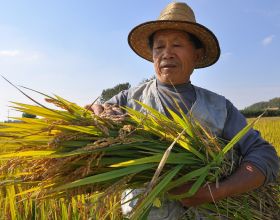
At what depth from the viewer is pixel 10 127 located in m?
1.53

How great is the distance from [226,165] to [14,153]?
0.75 meters

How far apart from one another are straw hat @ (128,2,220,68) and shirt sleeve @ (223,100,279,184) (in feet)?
1.40

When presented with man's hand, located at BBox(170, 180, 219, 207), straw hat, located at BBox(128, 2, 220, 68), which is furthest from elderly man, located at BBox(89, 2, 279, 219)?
man's hand, located at BBox(170, 180, 219, 207)

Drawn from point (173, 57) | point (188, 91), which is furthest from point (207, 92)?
point (173, 57)

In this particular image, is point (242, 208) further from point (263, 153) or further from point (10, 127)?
point (10, 127)

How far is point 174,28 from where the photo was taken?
209 centimetres

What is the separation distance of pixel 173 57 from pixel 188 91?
0.62ft

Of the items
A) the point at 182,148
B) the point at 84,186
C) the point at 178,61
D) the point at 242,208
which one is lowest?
the point at 242,208

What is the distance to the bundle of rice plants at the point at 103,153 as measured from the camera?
1379 millimetres

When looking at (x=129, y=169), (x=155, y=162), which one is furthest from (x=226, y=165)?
(x=129, y=169)

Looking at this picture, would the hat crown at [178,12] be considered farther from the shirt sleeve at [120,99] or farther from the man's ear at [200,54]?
the shirt sleeve at [120,99]

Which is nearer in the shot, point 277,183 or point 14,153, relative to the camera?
point 14,153

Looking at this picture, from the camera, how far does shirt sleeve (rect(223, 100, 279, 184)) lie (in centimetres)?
175

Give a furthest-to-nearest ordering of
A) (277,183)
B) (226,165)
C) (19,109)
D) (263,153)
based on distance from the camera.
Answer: (277,183)
(263,153)
(226,165)
(19,109)
